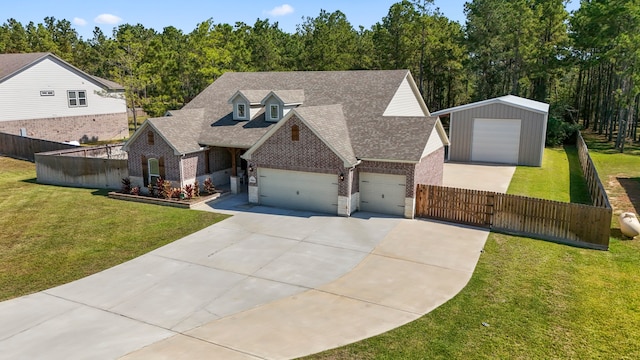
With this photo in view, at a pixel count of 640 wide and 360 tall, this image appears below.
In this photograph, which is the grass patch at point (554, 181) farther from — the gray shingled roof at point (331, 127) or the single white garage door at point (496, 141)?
the gray shingled roof at point (331, 127)

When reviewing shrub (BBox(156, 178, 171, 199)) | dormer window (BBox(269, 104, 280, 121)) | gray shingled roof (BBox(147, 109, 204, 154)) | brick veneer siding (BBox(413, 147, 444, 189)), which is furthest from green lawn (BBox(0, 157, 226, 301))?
brick veneer siding (BBox(413, 147, 444, 189))

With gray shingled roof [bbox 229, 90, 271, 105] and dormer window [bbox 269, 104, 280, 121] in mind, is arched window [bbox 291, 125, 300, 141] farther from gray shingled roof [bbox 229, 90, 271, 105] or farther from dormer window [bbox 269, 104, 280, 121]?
gray shingled roof [bbox 229, 90, 271, 105]

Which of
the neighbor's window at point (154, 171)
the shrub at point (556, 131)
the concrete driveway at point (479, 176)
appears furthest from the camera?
the shrub at point (556, 131)

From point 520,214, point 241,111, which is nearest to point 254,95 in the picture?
point 241,111

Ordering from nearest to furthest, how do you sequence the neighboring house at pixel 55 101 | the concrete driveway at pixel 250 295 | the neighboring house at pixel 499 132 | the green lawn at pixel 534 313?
the green lawn at pixel 534 313 < the concrete driveway at pixel 250 295 < the neighboring house at pixel 499 132 < the neighboring house at pixel 55 101

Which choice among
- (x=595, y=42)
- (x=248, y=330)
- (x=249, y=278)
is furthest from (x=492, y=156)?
(x=248, y=330)

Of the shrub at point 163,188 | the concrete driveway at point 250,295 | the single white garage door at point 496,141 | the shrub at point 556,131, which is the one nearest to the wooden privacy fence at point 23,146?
the shrub at point 163,188
